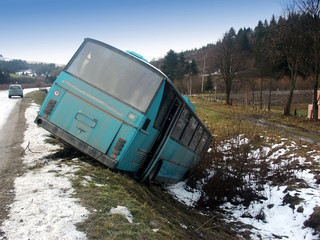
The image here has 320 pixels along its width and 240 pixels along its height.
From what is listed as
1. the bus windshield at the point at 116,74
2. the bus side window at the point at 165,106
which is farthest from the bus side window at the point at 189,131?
the bus windshield at the point at 116,74

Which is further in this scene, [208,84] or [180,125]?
[208,84]

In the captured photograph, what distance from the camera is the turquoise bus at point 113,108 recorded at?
709 centimetres

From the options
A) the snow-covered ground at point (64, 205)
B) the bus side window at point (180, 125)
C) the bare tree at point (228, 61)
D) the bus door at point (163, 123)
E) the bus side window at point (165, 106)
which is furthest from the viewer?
the bare tree at point (228, 61)

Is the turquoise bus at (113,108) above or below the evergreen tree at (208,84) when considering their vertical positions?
below

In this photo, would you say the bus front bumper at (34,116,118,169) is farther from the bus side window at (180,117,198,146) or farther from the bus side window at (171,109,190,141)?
the bus side window at (180,117,198,146)

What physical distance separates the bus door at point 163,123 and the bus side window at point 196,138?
7.20 feet

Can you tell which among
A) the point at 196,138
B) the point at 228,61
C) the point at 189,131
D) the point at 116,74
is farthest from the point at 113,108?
the point at 228,61

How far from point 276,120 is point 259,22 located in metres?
90.2

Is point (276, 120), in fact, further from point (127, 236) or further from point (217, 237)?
point (127, 236)

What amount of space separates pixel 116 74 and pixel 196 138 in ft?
13.7

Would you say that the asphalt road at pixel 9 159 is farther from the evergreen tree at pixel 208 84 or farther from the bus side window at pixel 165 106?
the evergreen tree at pixel 208 84

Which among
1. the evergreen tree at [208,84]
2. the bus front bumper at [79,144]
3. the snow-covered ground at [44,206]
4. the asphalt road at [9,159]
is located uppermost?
the evergreen tree at [208,84]

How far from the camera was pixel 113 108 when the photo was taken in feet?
23.7

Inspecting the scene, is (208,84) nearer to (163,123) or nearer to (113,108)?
(163,123)
